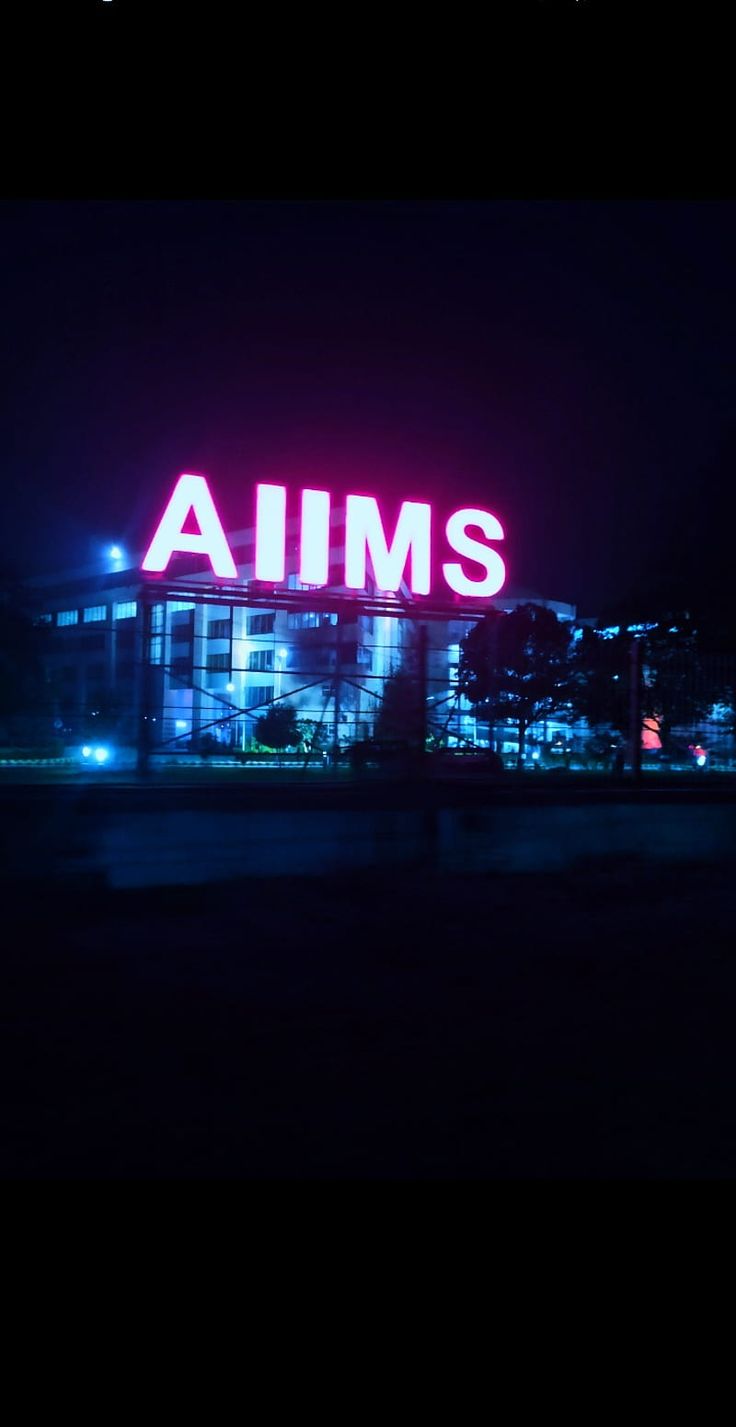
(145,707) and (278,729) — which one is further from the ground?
(145,707)

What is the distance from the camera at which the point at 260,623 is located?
3400 cm

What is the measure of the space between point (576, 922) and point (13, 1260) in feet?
14.7

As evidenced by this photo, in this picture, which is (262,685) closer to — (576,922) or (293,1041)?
(576,922)

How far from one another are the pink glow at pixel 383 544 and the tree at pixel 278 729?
4.85m

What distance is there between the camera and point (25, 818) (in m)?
11.7

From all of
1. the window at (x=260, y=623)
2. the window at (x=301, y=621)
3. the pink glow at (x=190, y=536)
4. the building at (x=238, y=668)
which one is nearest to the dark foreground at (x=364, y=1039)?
the building at (x=238, y=668)

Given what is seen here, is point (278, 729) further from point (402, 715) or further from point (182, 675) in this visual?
point (182, 675)

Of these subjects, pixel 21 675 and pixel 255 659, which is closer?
pixel 21 675

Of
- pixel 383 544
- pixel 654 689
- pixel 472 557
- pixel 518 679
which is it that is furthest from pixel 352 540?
pixel 654 689

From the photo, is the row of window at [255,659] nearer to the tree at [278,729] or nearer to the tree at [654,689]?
the tree at [278,729]

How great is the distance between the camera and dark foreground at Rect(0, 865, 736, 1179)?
3316 millimetres

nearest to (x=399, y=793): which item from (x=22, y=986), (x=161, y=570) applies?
(x=161, y=570)

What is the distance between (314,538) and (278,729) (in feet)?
18.0

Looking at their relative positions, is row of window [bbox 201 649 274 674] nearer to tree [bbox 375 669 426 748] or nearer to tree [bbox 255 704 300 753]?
tree [bbox 255 704 300 753]
